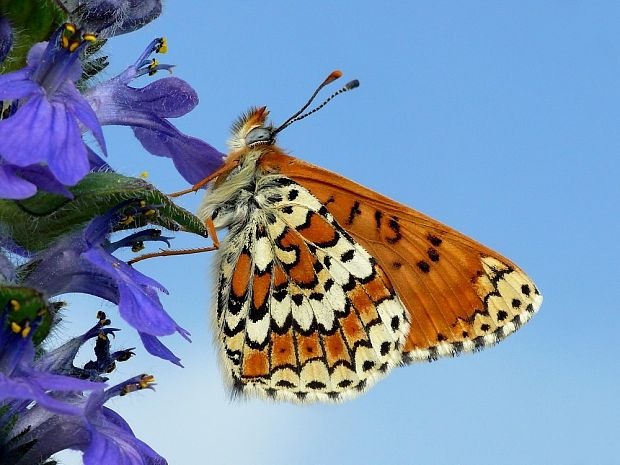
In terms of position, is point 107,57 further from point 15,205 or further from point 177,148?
point 15,205

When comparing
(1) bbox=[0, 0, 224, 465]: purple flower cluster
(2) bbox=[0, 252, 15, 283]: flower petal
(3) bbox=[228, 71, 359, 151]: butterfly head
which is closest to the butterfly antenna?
(3) bbox=[228, 71, 359, 151]: butterfly head

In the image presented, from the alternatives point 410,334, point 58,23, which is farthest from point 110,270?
point 410,334

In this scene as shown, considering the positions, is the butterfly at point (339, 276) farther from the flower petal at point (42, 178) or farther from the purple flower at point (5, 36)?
the flower petal at point (42, 178)

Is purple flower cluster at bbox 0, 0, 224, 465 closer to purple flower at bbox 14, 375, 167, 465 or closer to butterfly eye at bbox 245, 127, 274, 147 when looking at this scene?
purple flower at bbox 14, 375, 167, 465

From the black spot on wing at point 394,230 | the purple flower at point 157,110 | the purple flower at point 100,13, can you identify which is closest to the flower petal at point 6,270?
the purple flower at point 157,110

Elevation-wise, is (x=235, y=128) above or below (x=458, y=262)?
above

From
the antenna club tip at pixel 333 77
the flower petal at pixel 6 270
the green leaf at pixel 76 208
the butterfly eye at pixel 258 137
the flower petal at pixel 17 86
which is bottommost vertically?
the flower petal at pixel 6 270

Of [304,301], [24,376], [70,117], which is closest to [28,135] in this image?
[70,117]
